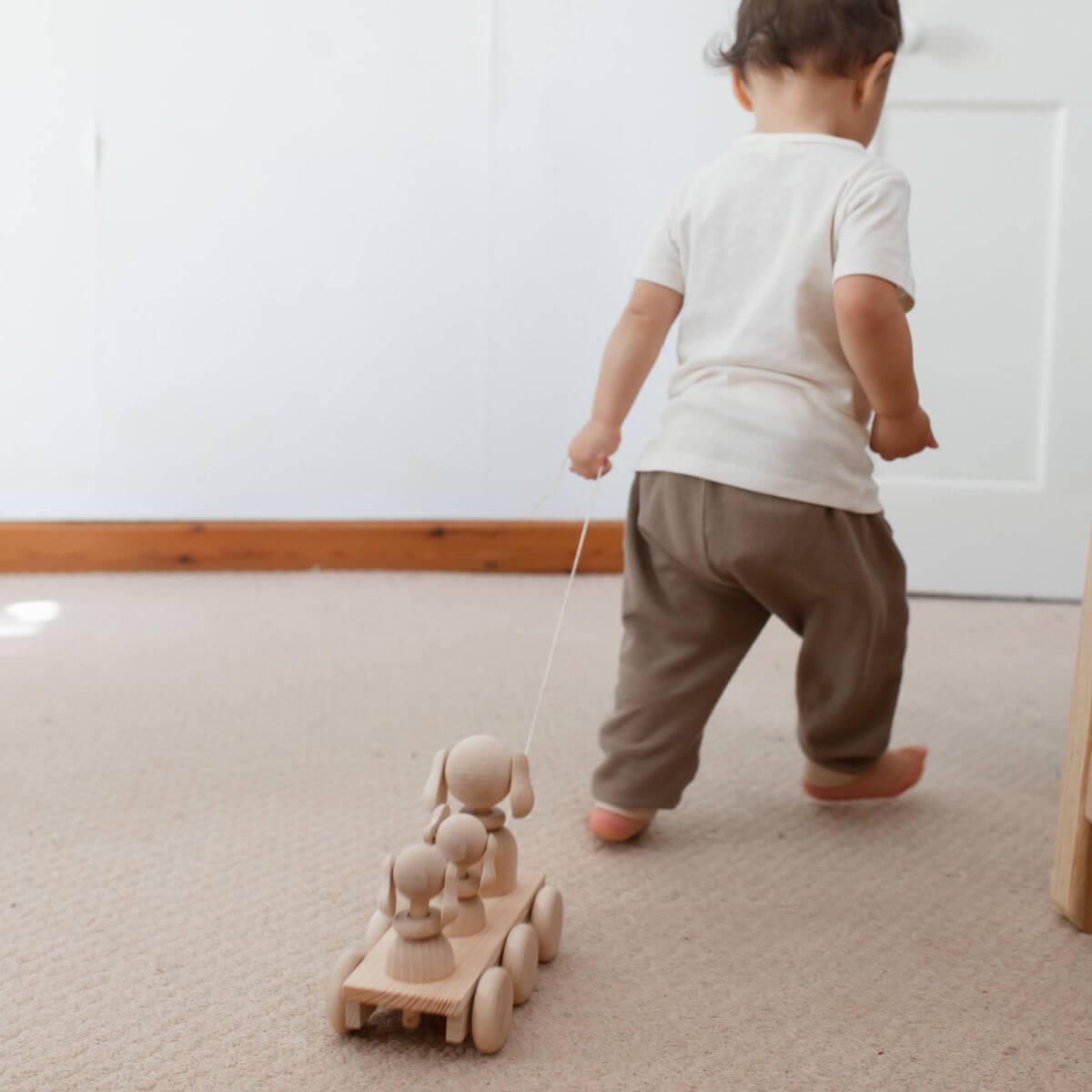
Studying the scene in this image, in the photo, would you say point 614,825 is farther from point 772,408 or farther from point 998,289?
point 998,289

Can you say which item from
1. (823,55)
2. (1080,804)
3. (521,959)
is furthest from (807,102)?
(521,959)

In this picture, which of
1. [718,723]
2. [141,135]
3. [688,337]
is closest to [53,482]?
[141,135]

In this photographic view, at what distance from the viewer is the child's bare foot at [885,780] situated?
1037 mm

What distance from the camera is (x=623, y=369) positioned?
0.96m

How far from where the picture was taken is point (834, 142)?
3.00ft

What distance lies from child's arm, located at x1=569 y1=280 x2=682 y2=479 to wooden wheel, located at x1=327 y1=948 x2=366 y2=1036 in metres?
0.39

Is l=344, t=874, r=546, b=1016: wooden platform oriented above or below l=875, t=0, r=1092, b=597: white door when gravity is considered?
below

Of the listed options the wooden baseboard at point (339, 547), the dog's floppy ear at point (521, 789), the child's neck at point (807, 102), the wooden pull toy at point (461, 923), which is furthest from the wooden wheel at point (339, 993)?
the wooden baseboard at point (339, 547)

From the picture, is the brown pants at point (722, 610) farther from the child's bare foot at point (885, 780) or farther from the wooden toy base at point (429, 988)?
the wooden toy base at point (429, 988)

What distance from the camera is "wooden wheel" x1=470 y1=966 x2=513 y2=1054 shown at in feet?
2.18

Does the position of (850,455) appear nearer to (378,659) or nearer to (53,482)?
(378,659)

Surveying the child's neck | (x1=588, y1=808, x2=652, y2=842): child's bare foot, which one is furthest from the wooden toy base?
the child's neck

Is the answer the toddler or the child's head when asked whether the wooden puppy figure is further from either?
the child's head

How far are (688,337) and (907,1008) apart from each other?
0.48m
